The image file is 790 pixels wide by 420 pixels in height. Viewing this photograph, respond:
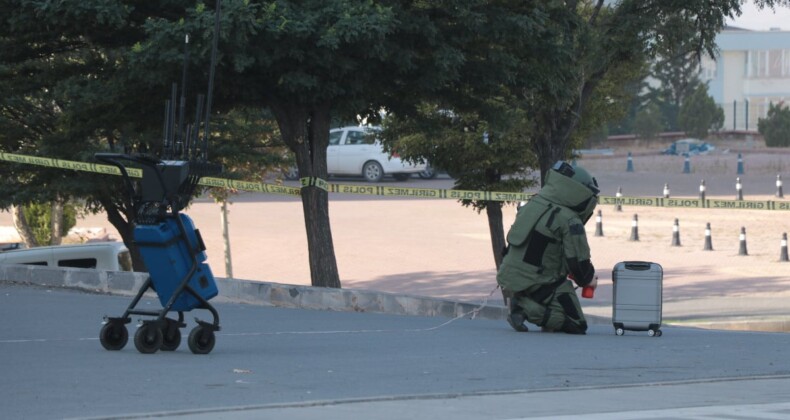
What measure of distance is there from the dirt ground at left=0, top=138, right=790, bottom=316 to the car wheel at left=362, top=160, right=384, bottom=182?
0.57m

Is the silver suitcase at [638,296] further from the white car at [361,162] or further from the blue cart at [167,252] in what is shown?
the white car at [361,162]

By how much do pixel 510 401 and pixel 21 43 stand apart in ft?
34.3

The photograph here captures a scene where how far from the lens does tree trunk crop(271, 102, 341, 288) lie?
16641 millimetres

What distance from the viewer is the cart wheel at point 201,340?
919 centimetres

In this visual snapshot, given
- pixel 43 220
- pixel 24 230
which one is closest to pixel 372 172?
pixel 43 220

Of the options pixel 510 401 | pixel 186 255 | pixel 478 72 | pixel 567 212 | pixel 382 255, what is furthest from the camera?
pixel 382 255

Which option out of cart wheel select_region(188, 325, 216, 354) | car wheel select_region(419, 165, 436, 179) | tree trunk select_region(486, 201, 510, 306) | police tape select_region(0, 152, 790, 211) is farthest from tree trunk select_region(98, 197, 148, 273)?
car wheel select_region(419, 165, 436, 179)

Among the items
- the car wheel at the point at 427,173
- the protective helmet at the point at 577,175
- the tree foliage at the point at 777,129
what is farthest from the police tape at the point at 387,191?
the tree foliage at the point at 777,129

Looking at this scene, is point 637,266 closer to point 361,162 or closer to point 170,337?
point 170,337

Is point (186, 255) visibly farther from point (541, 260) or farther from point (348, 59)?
point (348, 59)

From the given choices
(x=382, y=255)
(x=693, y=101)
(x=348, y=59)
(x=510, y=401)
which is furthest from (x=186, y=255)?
(x=693, y=101)

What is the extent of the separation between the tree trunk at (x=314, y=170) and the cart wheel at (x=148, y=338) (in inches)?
297

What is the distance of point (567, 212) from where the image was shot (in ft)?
37.8

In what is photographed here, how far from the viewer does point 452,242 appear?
31875 millimetres
